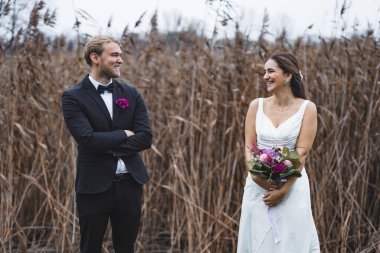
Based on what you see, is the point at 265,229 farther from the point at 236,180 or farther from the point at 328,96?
the point at 328,96

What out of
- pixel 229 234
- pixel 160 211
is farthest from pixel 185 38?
pixel 229 234

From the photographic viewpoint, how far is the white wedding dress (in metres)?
3.01

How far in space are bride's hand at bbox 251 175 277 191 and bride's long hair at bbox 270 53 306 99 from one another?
567 mm

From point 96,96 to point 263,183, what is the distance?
1105 mm

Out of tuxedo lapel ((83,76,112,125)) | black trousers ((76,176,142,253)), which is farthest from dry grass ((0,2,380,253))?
tuxedo lapel ((83,76,112,125))

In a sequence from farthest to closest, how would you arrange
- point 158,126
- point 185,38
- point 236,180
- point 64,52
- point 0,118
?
point 64,52 < point 185,38 < point 158,126 < point 236,180 < point 0,118

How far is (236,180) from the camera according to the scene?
14.4ft

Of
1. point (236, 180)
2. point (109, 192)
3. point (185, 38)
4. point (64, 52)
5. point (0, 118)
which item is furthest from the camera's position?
point (64, 52)

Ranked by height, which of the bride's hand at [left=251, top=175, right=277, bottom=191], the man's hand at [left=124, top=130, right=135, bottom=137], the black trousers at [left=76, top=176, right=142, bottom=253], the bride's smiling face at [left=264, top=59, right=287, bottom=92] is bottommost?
the black trousers at [left=76, top=176, right=142, bottom=253]

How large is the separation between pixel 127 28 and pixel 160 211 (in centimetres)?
166

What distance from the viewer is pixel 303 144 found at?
302cm

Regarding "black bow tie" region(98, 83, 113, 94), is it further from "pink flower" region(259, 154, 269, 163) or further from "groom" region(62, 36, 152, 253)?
"pink flower" region(259, 154, 269, 163)

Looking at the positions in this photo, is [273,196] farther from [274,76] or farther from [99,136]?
[99,136]

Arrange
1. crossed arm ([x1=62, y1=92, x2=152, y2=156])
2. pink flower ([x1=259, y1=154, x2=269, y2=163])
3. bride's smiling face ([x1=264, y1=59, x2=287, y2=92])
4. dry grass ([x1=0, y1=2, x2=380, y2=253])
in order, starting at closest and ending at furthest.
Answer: pink flower ([x1=259, y1=154, x2=269, y2=163]), crossed arm ([x1=62, y1=92, x2=152, y2=156]), bride's smiling face ([x1=264, y1=59, x2=287, y2=92]), dry grass ([x1=0, y1=2, x2=380, y2=253])
